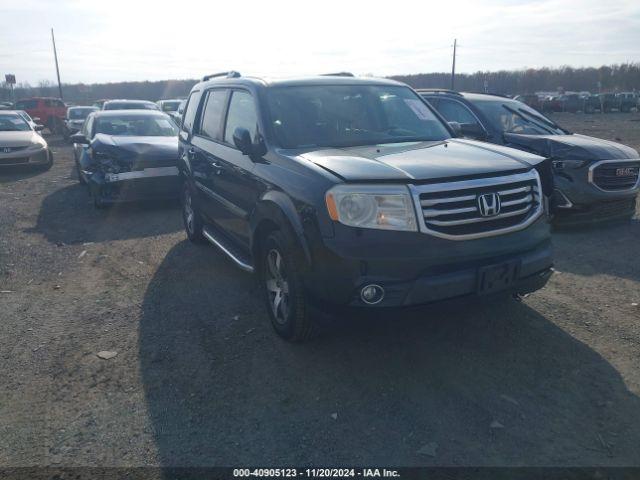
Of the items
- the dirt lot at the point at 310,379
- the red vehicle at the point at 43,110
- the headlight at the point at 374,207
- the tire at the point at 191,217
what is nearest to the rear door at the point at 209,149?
the tire at the point at 191,217

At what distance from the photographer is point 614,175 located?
703cm

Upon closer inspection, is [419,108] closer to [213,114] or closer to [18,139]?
[213,114]

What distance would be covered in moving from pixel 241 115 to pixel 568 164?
447 centimetres

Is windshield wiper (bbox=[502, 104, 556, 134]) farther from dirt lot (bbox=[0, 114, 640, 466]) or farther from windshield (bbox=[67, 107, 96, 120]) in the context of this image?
windshield (bbox=[67, 107, 96, 120])

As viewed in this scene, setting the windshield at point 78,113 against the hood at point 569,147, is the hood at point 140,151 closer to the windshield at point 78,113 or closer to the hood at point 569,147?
the hood at point 569,147

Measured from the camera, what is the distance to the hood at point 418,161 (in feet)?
11.4

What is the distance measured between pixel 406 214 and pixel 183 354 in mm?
2065

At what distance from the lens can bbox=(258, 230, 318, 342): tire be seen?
371cm

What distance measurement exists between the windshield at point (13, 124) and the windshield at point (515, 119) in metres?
13.3

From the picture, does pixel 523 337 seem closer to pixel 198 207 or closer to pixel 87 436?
pixel 87 436

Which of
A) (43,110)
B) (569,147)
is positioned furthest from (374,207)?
(43,110)

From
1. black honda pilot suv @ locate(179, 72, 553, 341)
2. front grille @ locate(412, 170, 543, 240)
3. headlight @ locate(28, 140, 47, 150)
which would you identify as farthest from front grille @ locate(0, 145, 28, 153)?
front grille @ locate(412, 170, 543, 240)

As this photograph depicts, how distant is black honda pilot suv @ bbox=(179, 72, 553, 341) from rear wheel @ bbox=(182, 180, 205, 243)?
66.1 inches

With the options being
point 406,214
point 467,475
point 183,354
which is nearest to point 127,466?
point 183,354
